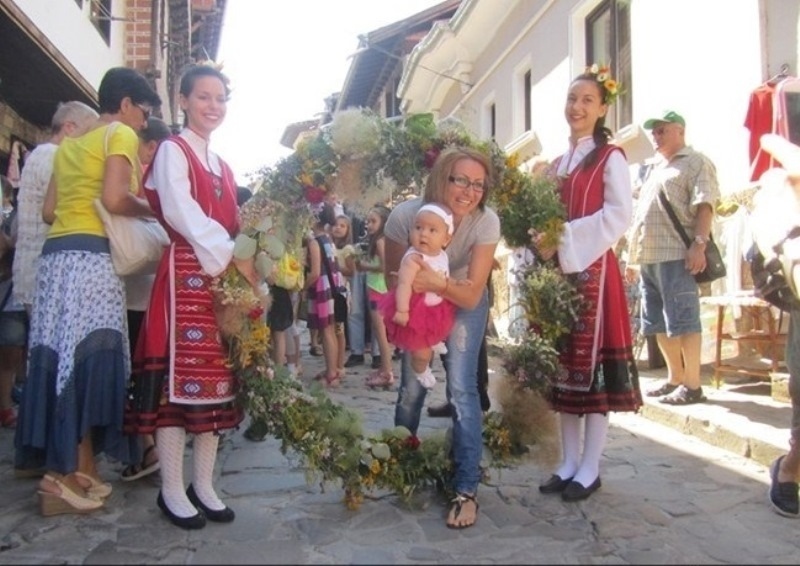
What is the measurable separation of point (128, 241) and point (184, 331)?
60cm

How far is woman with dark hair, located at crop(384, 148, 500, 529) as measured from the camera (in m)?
3.49

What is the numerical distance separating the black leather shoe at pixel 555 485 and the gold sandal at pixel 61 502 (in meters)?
2.17

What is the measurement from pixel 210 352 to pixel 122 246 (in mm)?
710

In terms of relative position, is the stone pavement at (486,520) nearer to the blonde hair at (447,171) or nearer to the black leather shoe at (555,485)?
the black leather shoe at (555,485)

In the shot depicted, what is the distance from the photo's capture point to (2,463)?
179 inches

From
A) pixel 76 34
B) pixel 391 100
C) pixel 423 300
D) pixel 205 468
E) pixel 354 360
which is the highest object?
pixel 391 100

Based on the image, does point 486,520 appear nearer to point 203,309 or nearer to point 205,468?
point 205,468

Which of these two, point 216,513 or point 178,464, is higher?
point 178,464

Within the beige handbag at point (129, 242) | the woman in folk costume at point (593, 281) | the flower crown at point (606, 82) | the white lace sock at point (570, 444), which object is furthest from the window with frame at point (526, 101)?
the beige handbag at point (129, 242)

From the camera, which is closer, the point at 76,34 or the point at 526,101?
the point at 76,34

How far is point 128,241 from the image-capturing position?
12.0 ft

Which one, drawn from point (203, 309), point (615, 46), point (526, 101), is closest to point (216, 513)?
point (203, 309)

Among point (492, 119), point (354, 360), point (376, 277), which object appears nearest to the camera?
point (376, 277)

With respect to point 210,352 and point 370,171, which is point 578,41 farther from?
point 210,352
